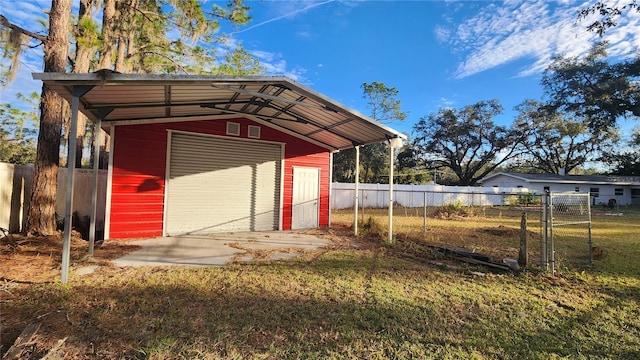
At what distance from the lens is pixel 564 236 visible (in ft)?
29.6

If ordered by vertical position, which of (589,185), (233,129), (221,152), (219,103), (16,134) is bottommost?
(221,152)

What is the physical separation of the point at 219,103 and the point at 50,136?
11.7 ft

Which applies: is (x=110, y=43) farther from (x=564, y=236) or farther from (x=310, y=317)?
(x=564, y=236)

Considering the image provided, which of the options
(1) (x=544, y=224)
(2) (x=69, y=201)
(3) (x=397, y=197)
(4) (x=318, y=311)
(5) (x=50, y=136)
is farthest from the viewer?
(3) (x=397, y=197)

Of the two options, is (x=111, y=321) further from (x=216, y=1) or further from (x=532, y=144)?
(x=532, y=144)

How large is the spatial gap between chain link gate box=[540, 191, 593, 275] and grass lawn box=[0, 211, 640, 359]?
41 centimetres

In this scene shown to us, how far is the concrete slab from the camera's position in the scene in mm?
5195

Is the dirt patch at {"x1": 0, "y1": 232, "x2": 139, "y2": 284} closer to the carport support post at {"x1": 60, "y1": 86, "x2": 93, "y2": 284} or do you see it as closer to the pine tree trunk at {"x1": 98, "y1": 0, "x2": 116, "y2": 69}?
the carport support post at {"x1": 60, "y1": 86, "x2": 93, "y2": 284}

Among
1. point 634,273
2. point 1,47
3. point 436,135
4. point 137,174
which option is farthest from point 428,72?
point 1,47

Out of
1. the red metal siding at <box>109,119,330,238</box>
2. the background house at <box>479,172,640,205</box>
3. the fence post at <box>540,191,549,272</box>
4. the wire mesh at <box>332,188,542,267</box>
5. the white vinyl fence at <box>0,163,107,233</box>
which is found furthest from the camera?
the background house at <box>479,172,640,205</box>

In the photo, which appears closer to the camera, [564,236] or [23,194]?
[23,194]

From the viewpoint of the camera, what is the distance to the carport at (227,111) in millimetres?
3969

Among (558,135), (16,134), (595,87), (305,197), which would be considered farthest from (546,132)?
(16,134)

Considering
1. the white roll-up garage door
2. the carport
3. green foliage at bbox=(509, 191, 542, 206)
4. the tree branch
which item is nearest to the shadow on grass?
the carport
